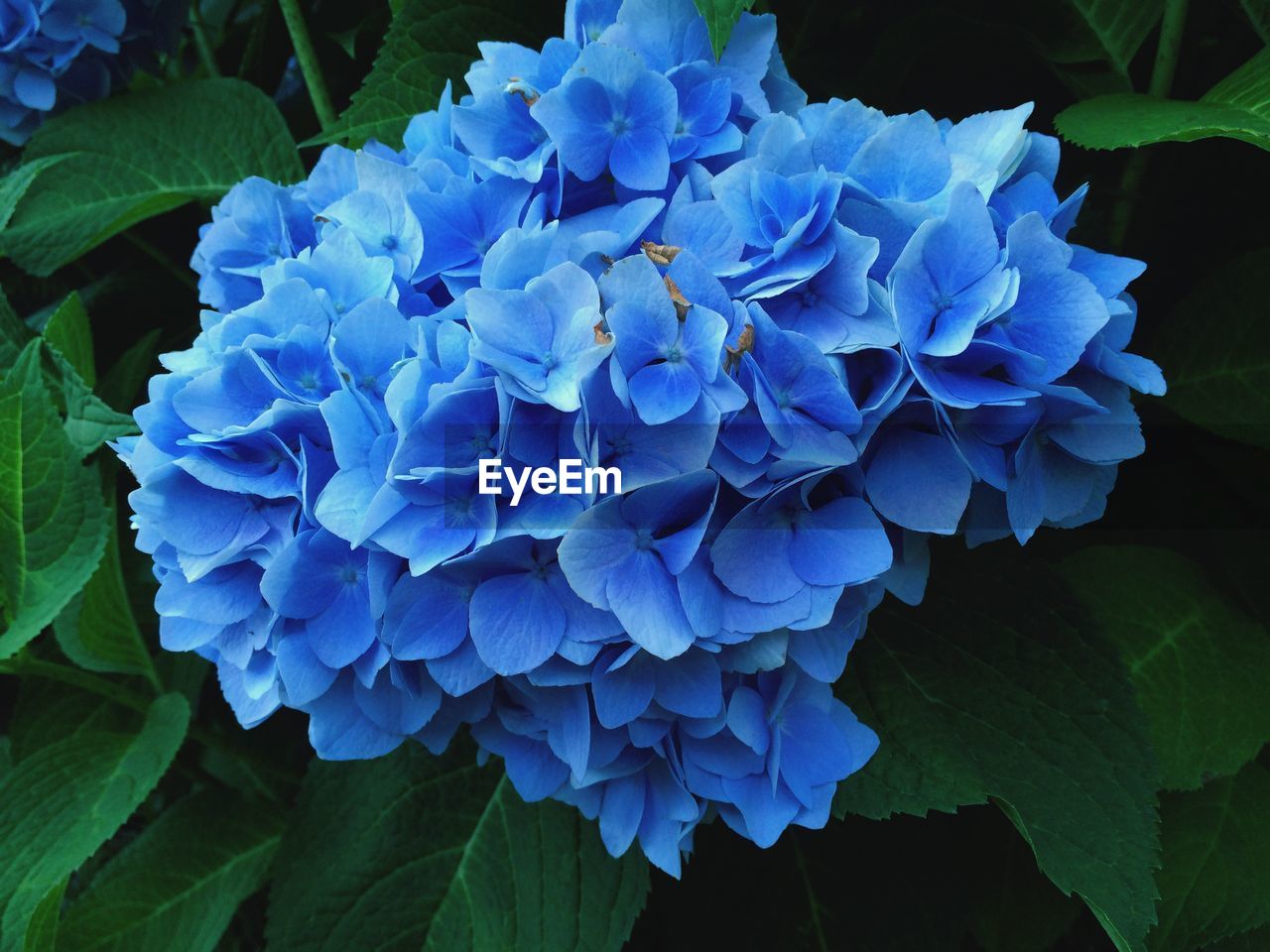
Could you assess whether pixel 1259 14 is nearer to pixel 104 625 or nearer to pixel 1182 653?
pixel 1182 653

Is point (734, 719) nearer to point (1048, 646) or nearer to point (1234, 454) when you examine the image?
point (1048, 646)

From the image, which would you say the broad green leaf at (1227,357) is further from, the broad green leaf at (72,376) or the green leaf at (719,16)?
the broad green leaf at (72,376)

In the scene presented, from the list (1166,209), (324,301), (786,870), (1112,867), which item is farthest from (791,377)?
(1166,209)

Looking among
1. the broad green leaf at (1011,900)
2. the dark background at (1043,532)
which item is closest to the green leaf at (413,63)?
the dark background at (1043,532)

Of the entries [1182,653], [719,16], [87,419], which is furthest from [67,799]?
[1182,653]

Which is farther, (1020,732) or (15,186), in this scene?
(15,186)

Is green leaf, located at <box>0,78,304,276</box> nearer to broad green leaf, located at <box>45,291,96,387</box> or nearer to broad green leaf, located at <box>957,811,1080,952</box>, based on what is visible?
broad green leaf, located at <box>45,291,96,387</box>

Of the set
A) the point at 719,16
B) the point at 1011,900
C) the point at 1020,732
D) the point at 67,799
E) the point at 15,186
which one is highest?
the point at 719,16
